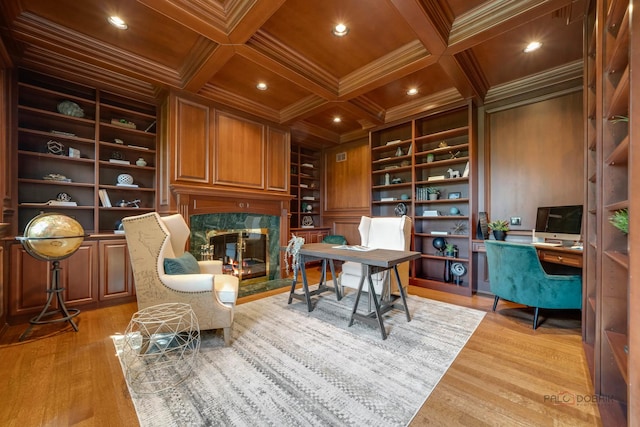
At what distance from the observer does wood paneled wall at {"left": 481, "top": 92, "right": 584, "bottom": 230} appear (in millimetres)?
3070

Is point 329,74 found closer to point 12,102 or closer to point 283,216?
point 283,216

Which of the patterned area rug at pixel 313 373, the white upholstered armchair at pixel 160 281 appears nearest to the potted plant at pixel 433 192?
the patterned area rug at pixel 313 373

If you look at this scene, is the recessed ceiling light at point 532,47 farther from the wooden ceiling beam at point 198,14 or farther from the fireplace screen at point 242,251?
the fireplace screen at point 242,251

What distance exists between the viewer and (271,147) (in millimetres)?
4410

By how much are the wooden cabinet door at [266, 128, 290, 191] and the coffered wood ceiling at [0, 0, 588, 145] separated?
783 mm

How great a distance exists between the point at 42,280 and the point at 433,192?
5.02 m

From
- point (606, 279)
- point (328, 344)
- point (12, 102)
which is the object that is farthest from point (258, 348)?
point (12, 102)

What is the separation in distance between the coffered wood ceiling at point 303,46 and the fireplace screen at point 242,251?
6.42 feet

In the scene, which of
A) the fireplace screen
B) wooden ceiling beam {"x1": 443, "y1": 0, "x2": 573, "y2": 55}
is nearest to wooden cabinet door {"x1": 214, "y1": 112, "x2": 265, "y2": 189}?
the fireplace screen

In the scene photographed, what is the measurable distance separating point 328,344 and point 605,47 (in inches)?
108

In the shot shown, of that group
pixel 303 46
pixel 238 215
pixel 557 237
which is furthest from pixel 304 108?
pixel 557 237

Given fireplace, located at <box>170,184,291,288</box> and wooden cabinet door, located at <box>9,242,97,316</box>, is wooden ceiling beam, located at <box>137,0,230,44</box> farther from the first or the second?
wooden cabinet door, located at <box>9,242,97,316</box>

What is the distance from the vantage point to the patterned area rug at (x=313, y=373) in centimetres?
141

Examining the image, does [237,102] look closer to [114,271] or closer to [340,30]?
[340,30]
